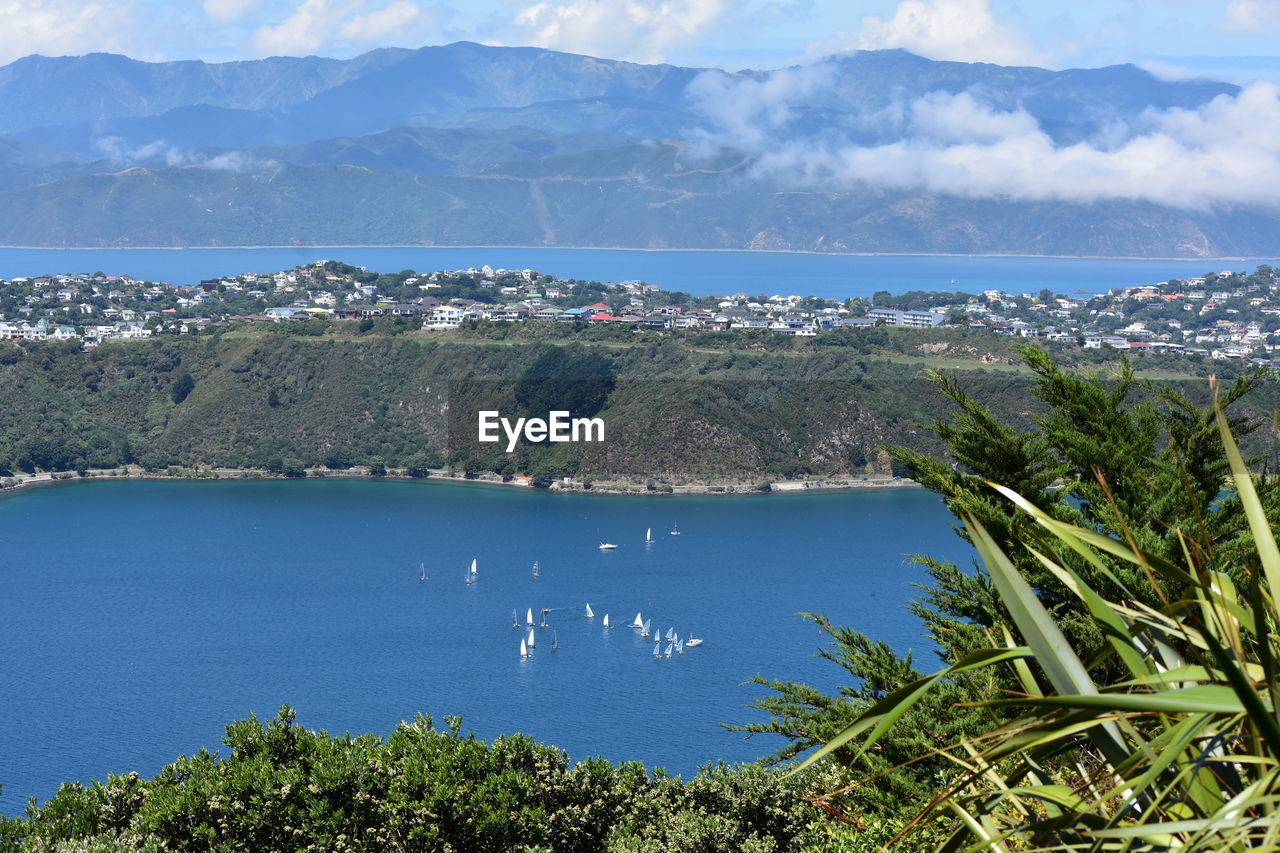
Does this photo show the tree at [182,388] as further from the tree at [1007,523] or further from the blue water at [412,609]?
the tree at [1007,523]

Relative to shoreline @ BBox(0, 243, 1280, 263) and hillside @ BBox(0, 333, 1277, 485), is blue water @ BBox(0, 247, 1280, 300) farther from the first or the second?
hillside @ BBox(0, 333, 1277, 485)

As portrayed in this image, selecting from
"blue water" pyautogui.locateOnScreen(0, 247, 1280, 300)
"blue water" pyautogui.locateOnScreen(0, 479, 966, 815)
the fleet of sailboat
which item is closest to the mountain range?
"blue water" pyautogui.locateOnScreen(0, 247, 1280, 300)

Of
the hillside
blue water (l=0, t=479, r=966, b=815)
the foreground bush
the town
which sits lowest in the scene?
blue water (l=0, t=479, r=966, b=815)

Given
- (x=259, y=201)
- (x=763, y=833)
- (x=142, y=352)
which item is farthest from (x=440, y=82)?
(x=763, y=833)

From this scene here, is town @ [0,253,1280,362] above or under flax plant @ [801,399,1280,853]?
under

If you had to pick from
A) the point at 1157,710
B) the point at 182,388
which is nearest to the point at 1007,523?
the point at 1157,710

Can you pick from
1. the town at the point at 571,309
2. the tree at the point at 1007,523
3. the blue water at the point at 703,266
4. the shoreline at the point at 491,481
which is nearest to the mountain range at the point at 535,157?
the blue water at the point at 703,266
